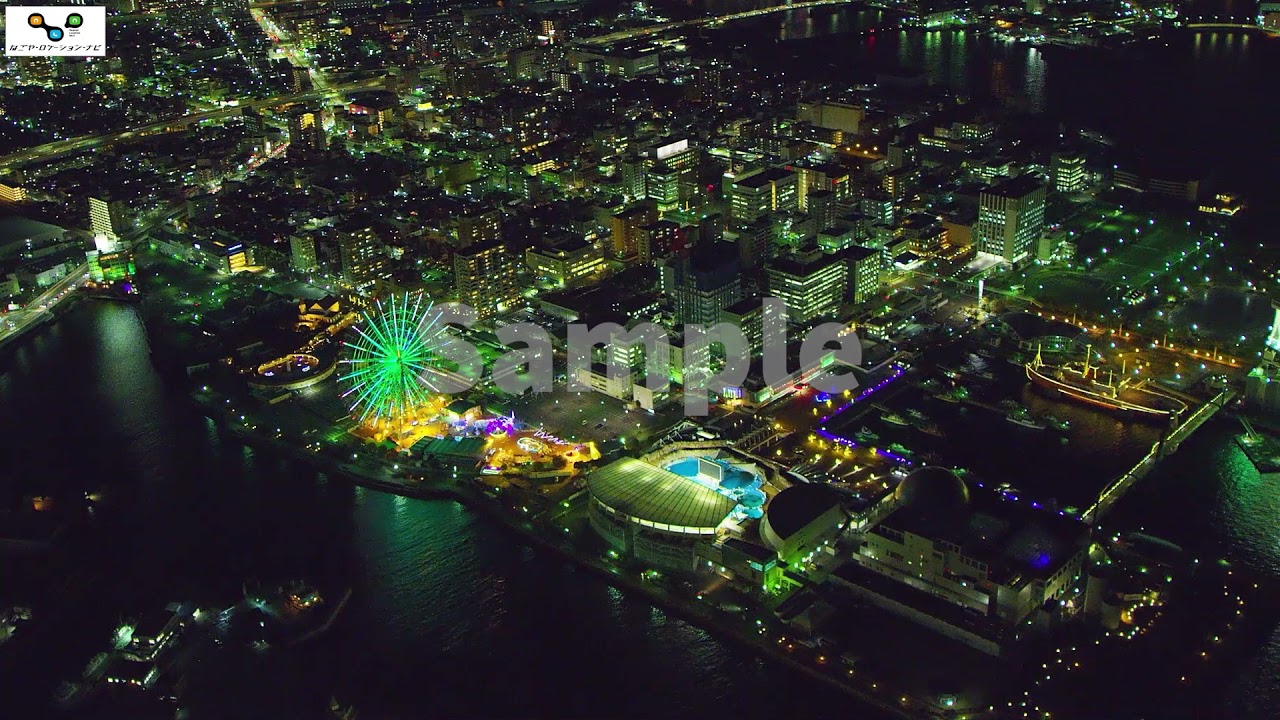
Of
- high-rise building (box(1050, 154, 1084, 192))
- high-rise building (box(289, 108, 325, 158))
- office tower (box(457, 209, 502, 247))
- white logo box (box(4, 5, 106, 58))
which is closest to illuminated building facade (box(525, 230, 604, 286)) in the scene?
office tower (box(457, 209, 502, 247))

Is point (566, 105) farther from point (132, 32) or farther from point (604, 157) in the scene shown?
point (132, 32)

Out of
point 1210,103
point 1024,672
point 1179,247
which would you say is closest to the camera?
point 1024,672

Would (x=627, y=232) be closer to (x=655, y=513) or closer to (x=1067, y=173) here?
(x=1067, y=173)

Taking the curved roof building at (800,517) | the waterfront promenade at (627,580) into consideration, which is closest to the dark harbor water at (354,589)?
the waterfront promenade at (627,580)

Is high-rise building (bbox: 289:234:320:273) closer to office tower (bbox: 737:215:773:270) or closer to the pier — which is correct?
office tower (bbox: 737:215:773:270)

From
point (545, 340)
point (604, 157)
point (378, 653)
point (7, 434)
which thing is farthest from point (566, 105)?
point (378, 653)

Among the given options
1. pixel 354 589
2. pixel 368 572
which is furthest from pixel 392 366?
pixel 354 589

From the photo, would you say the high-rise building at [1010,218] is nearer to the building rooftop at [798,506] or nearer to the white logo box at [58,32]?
the building rooftop at [798,506]
